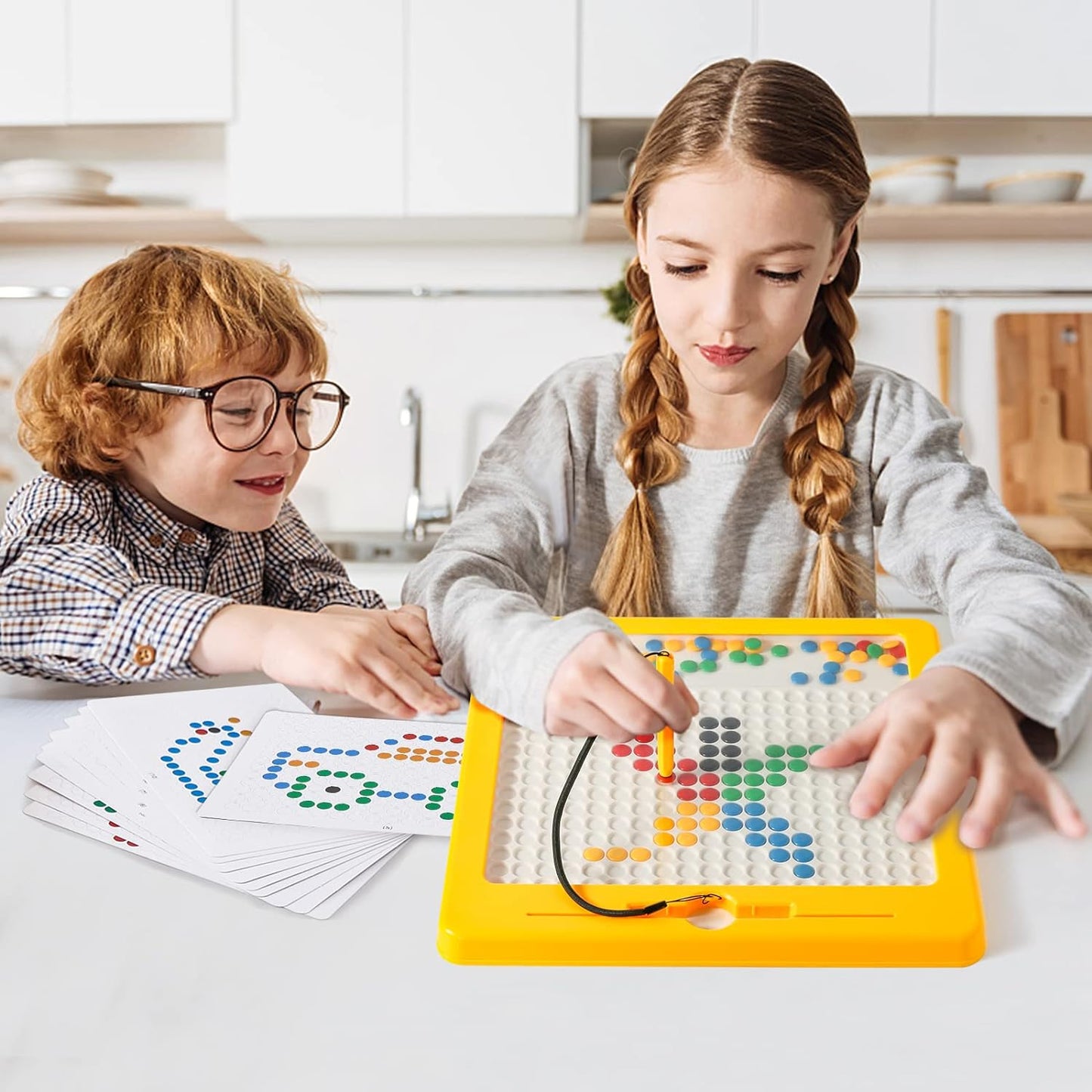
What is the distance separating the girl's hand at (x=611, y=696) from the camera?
633 millimetres

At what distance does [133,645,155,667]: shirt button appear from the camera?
91cm

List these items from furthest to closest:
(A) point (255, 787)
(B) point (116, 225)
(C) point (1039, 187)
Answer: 1. (B) point (116, 225)
2. (C) point (1039, 187)
3. (A) point (255, 787)

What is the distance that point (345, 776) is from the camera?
695 mm

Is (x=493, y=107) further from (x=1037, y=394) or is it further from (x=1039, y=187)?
(x=1037, y=394)

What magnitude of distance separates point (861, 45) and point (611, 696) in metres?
1.96

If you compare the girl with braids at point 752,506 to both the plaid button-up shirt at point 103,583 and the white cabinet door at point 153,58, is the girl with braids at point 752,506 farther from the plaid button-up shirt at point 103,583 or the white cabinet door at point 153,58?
the white cabinet door at point 153,58

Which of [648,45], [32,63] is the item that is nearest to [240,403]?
[648,45]

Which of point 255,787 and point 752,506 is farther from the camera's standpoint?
point 752,506

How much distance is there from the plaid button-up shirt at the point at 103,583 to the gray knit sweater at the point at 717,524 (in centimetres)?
20

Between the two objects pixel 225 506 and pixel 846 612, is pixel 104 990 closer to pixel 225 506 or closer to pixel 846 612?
pixel 225 506

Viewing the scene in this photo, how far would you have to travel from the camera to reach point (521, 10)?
7.29 ft

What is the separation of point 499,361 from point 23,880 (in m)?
2.15

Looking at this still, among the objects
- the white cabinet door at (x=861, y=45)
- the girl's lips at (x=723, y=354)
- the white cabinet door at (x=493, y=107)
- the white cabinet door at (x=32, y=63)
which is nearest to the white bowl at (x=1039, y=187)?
the white cabinet door at (x=861, y=45)

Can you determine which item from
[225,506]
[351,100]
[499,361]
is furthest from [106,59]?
[225,506]
